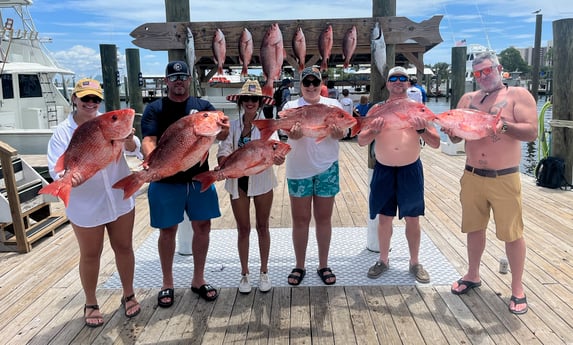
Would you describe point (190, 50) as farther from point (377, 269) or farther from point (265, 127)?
point (377, 269)

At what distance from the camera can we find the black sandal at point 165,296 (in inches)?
122

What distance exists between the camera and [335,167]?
3281mm

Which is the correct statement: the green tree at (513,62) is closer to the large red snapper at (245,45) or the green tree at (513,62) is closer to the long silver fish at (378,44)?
the long silver fish at (378,44)

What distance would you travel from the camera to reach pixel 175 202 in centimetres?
298

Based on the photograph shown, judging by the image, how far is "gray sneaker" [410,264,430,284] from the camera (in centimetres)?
338

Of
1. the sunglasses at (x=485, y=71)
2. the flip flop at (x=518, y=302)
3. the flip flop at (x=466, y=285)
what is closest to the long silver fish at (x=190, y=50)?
the sunglasses at (x=485, y=71)

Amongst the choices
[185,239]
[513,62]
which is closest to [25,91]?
[185,239]

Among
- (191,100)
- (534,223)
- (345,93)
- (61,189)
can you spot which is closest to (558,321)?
(534,223)

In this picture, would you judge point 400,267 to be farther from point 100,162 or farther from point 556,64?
point 556,64

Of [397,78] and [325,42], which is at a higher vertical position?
[325,42]

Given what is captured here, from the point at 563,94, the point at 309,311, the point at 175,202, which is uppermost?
the point at 563,94

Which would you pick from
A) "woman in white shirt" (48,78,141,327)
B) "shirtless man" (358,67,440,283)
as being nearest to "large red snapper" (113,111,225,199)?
"woman in white shirt" (48,78,141,327)

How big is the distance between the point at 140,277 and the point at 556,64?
6.51m

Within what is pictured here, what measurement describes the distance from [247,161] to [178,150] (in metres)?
0.48
